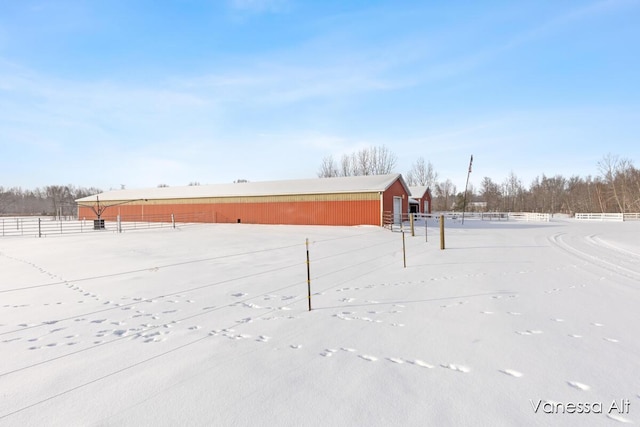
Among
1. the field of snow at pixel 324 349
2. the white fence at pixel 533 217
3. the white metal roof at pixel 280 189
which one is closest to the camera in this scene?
the field of snow at pixel 324 349

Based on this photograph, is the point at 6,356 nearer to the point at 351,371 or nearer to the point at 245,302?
the point at 245,302

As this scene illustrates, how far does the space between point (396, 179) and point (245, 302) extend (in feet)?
76.8

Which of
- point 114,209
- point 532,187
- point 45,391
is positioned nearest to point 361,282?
point 45,391

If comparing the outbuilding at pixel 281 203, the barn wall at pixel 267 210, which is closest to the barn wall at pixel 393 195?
the outbuilding at pixel 281 203

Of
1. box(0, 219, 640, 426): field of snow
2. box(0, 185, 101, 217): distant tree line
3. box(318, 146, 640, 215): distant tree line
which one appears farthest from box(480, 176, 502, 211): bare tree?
box(0, 185, 101, 217): distant tree line

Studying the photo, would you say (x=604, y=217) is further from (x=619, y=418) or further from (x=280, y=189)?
(x=619, y=418)

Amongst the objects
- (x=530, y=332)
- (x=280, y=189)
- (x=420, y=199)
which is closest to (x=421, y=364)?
(x=530, y=332)

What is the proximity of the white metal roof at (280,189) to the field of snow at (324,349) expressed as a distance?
18.8 meters

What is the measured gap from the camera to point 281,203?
28859mm

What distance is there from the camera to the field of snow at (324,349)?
2801mm

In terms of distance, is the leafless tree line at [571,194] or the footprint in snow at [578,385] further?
the leafless tree line at [571,194]

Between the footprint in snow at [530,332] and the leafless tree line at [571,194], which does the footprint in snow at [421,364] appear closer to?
the footprint in snow at [530,332]

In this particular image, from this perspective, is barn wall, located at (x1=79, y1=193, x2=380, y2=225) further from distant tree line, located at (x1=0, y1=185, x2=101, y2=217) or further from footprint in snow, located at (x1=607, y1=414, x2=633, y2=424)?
distant tree line, located at (x1=0, y1=185, x2=101, y2=217)

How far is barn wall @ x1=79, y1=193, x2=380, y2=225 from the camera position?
2577 centimetres
